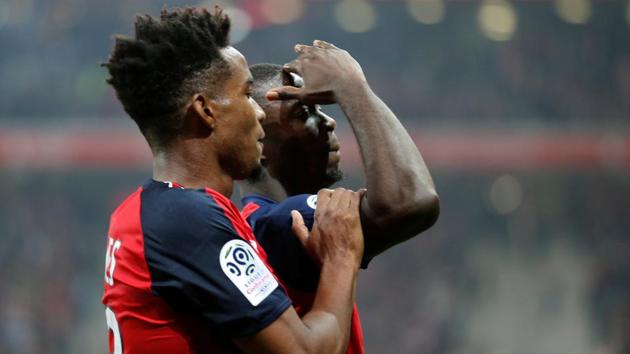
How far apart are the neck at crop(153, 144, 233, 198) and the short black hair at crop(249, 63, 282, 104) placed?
0.56m

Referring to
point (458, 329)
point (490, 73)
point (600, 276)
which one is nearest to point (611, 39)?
point (490, 73)

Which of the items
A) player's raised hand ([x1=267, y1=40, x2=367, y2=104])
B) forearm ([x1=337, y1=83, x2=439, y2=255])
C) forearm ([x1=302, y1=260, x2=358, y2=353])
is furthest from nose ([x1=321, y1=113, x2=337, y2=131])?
forearm ([x1=302, y1=260, x2=358, y2=353])

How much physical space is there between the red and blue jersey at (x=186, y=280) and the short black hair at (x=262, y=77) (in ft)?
2.29

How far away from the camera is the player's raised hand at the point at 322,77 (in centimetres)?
277

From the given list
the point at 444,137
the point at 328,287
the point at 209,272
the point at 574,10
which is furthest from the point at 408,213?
the point at 574,10

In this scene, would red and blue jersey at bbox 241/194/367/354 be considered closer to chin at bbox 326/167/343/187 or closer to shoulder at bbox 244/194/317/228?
shoulder at bbox 244/194/317/228

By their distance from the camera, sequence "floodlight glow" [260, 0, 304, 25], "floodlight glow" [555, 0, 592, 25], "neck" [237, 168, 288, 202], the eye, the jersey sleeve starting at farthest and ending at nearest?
"floodlight glow" [555, 0, 592, 25]
"floodlight glow" [260, 0, 304, 25]
"neck" [237, 168, 288, 202]
the eye
the jersey sleeve

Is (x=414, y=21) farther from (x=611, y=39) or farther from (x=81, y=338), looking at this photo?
(x=81, y=338)

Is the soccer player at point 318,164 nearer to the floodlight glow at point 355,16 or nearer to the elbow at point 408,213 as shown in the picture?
the elbow at point 408,213

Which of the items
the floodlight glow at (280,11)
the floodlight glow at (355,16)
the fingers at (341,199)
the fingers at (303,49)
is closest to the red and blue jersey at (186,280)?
the fingers at (341,199)

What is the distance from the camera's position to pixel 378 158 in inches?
104

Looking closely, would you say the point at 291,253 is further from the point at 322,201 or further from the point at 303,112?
the point at 303,112

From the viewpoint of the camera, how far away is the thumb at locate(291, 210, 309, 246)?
8.85ft

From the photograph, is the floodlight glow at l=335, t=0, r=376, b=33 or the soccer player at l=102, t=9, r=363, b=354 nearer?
the soccer player at l=102, t=9, r=363, b=354
